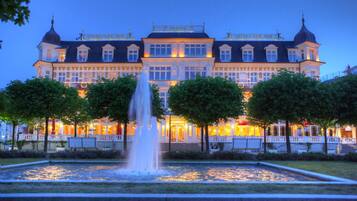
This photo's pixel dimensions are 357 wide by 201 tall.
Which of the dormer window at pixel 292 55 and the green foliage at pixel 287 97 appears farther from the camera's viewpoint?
the dormer window at pixel 292 55

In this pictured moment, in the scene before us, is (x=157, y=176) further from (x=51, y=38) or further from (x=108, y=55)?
(x=51, y=38)

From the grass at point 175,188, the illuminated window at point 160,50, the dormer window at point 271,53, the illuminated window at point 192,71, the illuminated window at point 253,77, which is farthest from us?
the dormer window at point 271,53

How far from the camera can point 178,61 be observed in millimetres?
44125

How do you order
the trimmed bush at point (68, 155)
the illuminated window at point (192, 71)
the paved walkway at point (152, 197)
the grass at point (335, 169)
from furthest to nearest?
the illuminated window at point (192, 71) → the trimmed bush at point (68, 155) → the grass at point (335, 169) → the paved walkway at point (152, 197)

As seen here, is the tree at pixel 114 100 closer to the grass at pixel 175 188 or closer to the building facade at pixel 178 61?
the building facade at pixel 178 61

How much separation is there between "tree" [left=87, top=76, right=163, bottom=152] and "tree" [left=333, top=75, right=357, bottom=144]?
15213mm

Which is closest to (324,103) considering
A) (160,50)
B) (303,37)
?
(303,37)

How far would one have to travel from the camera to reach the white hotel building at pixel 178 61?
4403cm

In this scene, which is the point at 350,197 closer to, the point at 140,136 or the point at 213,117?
the point at 140,136

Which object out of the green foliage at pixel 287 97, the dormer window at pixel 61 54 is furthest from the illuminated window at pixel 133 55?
the green foliage at pixel 287 97

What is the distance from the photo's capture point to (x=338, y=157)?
21031 mm

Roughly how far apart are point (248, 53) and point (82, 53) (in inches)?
942

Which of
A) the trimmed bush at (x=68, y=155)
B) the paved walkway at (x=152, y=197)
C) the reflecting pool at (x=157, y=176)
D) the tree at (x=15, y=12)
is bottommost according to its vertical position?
the reflecting pool at (x=157, y=176)

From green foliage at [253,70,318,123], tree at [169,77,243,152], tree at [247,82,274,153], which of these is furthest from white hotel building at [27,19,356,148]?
green foliage at [253,70,318,123]
